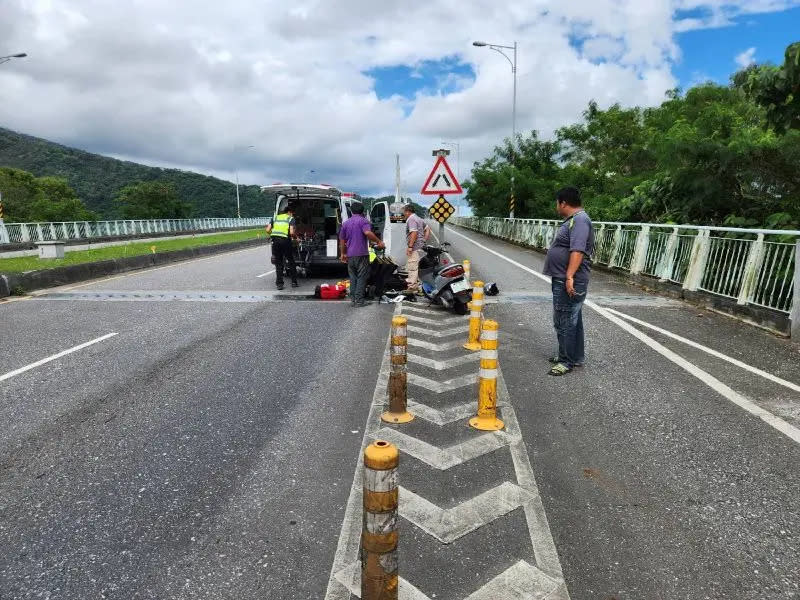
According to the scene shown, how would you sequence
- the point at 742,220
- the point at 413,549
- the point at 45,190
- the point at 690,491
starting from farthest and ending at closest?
the point at 45,190, the point at 742,220, the point at 690,491, the point at 413,549

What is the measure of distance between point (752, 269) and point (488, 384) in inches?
248

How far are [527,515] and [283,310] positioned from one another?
6.71 meters

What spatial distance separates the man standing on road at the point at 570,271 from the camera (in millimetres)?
5180

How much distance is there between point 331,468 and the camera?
11.3 ft

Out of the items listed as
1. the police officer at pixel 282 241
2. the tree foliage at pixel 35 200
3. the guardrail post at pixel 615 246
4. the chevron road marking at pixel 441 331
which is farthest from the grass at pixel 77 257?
the tree foliage at pixel 35 200

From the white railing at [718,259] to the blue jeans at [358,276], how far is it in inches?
242

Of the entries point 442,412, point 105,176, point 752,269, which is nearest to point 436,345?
point 442,412

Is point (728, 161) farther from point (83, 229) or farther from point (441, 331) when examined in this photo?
point (83, 229)

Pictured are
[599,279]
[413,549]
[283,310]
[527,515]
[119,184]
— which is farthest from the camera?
[119,184]

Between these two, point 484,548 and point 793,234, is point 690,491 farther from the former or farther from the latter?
point 793,234

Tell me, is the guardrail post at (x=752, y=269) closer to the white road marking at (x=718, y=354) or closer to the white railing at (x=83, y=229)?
the white road marking at (x=718, y=354)

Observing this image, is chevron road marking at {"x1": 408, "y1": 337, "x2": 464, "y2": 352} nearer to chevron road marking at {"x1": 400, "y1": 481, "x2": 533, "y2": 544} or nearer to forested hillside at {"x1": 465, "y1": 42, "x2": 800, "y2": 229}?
chevron road marking at {"x1": 400, "y1": 481, "x2": 533, "y2": 544}

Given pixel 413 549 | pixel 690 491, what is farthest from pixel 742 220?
pixel 413 549

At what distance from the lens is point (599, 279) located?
43.3 ft
